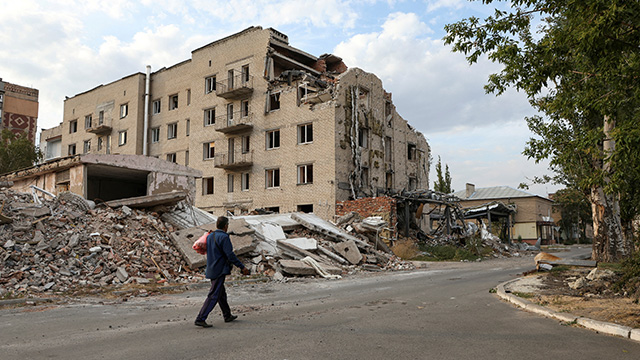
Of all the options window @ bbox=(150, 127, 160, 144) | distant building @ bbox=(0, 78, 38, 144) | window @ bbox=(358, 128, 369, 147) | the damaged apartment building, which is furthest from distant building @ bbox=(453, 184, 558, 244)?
distant building @ bbox=(0, 78, 38, 144)

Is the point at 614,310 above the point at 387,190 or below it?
below

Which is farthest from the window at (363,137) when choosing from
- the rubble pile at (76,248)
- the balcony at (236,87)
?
the rubble pile at (76,248)

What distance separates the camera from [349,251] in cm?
1806

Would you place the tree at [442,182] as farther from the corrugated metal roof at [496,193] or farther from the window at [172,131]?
the window at [172,131]

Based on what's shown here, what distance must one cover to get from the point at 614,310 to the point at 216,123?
32.2 meters

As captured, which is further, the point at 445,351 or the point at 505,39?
the point at 505,39

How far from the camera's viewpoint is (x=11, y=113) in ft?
231

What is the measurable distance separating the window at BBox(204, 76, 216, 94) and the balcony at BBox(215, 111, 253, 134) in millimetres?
3128

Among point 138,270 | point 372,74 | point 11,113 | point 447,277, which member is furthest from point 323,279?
point 11,113

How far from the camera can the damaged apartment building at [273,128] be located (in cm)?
3103

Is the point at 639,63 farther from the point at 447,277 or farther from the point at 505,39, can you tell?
the point at 447,277

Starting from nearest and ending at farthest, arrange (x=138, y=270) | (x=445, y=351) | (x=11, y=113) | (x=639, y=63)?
(x=445, y=351) < (x=639, y=63) < (x=138, y=270) < (x=11, y=113)

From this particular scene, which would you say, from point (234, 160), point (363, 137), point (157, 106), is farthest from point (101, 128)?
point (363, 137)

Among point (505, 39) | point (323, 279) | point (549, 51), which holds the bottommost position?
point (323, 279)
